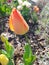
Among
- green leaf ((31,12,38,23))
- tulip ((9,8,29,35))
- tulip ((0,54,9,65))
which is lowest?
green leaf ((31,12,38,23))

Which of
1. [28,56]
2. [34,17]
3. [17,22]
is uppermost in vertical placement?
[17,22]

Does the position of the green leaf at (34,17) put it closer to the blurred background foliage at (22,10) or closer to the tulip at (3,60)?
the blurred background foliage at (22,10)

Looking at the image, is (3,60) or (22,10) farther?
(22,10)

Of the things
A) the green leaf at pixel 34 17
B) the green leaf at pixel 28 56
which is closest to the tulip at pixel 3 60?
the green leaf at pixel 28 56

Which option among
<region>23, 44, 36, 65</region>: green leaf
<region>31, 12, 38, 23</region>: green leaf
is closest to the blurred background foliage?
<region>31, 12, 38, 23</region>: green leaf

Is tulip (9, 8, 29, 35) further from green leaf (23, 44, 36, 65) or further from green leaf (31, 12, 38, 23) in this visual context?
green leaf (31, 12, 38, 23)

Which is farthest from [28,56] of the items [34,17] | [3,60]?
[34,17]

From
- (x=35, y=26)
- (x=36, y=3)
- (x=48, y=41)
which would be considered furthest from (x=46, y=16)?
(x=36, y=3)

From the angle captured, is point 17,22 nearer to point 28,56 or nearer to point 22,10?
point 28,56

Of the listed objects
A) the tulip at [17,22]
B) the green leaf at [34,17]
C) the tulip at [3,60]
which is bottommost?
the green leaf at [34,17]

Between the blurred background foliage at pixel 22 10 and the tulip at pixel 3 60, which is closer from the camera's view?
the tulip at pixel 3 60

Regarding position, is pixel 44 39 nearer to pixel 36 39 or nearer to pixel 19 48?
pixel 36 39
